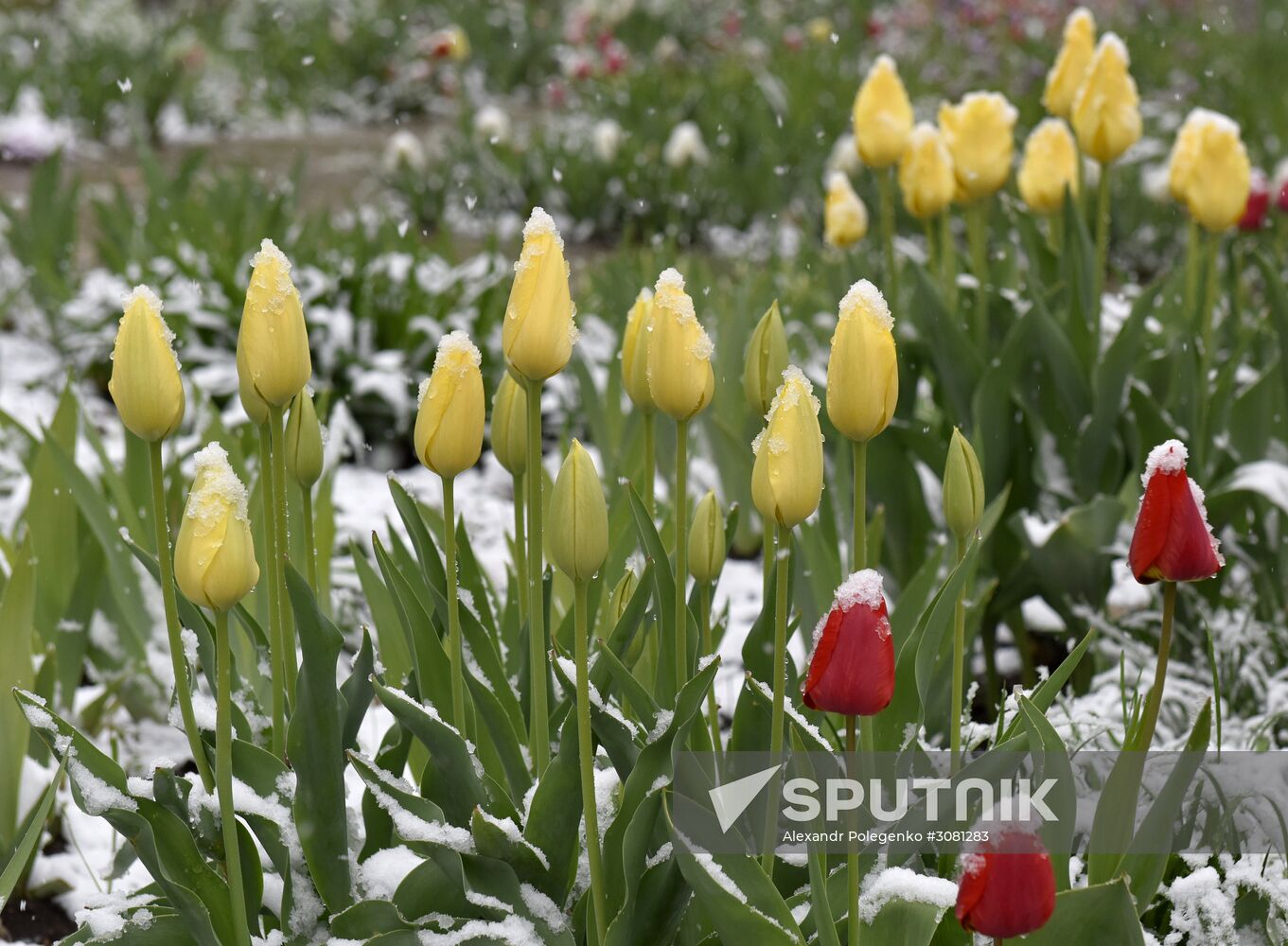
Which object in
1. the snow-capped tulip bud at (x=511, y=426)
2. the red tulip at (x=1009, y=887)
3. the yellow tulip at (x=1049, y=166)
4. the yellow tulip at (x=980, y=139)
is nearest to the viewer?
the red tulip at (x=1009, y=887)

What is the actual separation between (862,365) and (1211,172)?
50.8 inches

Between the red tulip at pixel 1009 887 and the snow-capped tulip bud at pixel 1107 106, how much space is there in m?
1.43

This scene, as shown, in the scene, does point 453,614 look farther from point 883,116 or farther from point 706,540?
point 883,116

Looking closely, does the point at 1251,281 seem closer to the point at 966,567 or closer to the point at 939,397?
the point at 939,397

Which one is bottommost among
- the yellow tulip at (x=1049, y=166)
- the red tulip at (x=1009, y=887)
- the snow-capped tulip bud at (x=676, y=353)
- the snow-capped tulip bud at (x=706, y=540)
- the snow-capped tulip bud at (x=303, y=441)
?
the red tulip at (x=1009, y=887)

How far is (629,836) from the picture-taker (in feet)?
3.35

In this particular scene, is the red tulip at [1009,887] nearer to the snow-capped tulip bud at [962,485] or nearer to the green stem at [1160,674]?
the green stem at [1160,674]

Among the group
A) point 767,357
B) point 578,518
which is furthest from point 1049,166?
point 578,518

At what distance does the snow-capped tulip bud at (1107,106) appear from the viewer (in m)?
1.98

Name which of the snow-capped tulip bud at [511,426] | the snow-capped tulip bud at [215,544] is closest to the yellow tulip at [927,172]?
the snow-capped tulip bud at [511,426]

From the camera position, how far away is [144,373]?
0.95 m

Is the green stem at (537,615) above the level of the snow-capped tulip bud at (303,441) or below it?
below

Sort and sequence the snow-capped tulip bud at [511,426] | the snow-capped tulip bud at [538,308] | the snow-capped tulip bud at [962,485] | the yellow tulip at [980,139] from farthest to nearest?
1. the yellow tulip at [980,139]
2. the snow-capped tulip bud at [511,426]
3. the snow-capped tulip bud at [962,485]
4. the snow-capped tulip bud at [538,308]

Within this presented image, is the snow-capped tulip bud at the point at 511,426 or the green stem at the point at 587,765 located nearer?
the green stem at the point at 587,765
